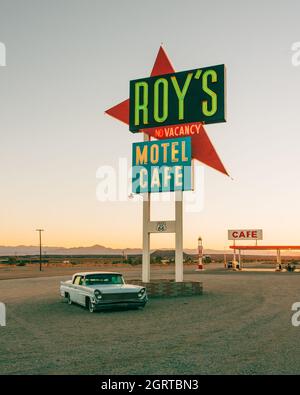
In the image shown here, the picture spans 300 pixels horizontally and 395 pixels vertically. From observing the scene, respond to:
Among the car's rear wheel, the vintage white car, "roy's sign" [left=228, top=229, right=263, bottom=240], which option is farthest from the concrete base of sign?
"roy's sign" [left=228, top=229, right=263, bottom=240]

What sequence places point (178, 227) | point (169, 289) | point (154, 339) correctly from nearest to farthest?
point (154, 339), point (169, 289), point (178, 227)

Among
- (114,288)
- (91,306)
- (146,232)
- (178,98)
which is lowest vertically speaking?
(91,306)

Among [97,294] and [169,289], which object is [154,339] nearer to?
[97,294]

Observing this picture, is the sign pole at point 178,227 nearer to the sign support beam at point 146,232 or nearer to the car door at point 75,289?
the sign support beam at point 146,232

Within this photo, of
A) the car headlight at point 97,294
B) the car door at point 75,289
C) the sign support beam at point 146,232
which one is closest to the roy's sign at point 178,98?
the sign support beam at point 146,232

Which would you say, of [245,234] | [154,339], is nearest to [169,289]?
[154,339]

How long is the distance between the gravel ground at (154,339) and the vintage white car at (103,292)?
353 millimetres

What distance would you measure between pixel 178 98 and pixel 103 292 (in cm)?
1087

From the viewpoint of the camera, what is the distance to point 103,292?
14992mm

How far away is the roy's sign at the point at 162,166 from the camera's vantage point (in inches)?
838

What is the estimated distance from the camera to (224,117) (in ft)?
68.6

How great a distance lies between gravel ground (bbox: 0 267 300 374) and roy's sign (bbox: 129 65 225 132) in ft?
29.0

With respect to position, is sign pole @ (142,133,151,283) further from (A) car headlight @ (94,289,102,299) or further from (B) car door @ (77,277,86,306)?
(A) car headlight @ (94,289,102,299)

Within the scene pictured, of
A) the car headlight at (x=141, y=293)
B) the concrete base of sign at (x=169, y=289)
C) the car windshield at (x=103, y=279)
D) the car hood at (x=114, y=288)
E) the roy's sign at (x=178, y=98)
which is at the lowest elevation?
the concrete base of sign at (x=169, y=289)
